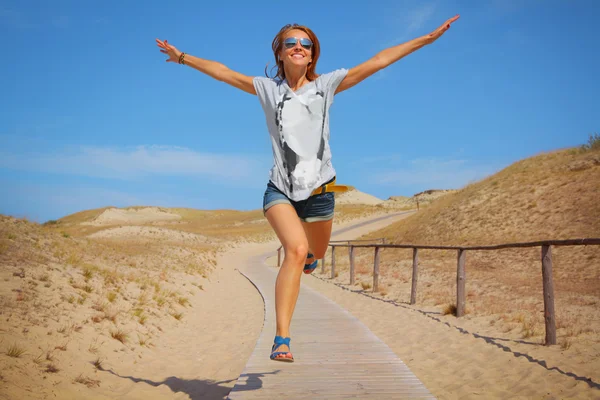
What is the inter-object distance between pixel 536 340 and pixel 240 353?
4426 mm

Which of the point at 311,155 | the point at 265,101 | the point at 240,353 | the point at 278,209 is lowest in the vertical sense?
the point at 240,353

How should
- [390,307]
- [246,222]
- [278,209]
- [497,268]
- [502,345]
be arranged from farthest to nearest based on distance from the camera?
[246,222] → [497,268] → [390,307] → [502,345] → [278,209]

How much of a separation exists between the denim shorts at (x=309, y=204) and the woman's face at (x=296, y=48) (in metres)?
0.82

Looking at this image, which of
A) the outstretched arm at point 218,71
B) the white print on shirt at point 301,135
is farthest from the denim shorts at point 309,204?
the outstretched arm at point 218,71

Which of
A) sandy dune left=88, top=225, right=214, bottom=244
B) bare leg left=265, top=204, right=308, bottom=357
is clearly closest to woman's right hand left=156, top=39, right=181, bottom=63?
bare leg left=265, top=204, right=308, bottom=357

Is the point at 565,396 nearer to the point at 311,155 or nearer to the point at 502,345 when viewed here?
the point at 502,345

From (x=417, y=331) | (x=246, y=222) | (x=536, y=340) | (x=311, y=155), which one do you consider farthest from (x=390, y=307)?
(x=246, y=222)

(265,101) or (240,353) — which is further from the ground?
(265,101)

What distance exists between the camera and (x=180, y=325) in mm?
9836

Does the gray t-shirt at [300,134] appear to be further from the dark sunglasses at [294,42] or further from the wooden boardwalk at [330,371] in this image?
the wooden boardwalk at [330,371]

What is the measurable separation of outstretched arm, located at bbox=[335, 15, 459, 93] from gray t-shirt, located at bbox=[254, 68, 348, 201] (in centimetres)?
7

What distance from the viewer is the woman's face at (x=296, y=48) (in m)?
3.26

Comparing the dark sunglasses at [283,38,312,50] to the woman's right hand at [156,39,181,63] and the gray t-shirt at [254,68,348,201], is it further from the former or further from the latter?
the woman's right hand at [156,39,181,63]

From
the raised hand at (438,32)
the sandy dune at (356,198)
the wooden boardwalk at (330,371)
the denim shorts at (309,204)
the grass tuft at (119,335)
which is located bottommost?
the grass tuft at (119,335)
